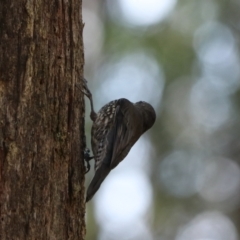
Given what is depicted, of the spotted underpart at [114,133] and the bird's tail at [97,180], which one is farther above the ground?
the spotted underpart at [114,133]

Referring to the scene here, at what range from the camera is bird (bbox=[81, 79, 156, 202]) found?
15.7ft

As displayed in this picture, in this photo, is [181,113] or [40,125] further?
[181,113]

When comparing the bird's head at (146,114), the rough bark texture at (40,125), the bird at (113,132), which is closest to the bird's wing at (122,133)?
the bird at (113,132)

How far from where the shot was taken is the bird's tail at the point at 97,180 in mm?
4379

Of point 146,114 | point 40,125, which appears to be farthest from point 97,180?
point 146,114

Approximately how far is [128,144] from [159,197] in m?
9.24

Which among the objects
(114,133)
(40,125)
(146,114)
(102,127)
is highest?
(146,114)

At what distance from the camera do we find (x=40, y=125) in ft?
12.4

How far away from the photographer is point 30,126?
3.71 metres

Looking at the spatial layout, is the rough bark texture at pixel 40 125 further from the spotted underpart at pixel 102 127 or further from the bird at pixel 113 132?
the spotted underpart at pixel 102 127

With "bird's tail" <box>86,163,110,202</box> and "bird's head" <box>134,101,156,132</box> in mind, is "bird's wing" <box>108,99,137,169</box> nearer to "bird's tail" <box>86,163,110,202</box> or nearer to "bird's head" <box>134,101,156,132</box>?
"bird's tail" <box>86,163,110,202</box>

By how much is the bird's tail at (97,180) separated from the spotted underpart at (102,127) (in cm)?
19

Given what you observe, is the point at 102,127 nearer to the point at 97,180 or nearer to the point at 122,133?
the point at 122,133

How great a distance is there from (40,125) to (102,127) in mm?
1499
